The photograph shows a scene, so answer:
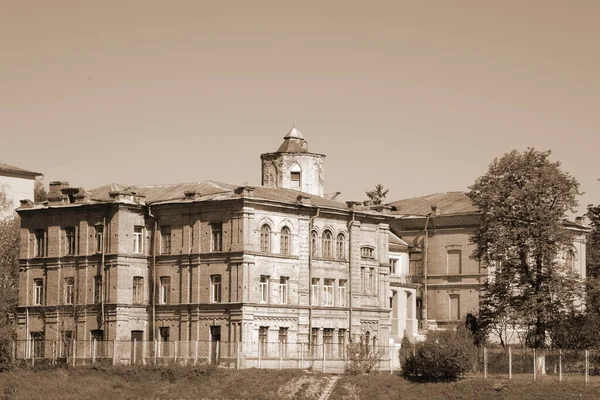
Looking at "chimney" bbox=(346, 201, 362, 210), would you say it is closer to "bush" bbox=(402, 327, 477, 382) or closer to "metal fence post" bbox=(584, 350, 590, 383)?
"bush" bbox=(402, 327, 477, 382)

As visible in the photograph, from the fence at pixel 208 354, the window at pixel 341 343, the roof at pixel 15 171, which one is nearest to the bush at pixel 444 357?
the fence at pixel 208 354

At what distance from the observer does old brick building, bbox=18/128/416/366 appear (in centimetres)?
7962

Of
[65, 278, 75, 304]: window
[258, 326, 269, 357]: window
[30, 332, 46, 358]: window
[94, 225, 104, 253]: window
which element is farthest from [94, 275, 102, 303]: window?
[258, 326, 269, 357]: window

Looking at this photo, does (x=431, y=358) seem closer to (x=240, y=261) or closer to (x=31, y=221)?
(x=240, y=261)

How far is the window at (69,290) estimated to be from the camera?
83.8 m

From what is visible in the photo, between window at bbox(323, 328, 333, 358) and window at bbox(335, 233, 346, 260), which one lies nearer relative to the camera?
window at bbox(323, 328, 333, 358)

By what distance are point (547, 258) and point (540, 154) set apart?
5685mm

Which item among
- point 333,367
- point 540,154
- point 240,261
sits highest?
point 540,154

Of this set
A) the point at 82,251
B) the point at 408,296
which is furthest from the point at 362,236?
the point at 82,251

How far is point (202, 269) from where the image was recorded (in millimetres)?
81000

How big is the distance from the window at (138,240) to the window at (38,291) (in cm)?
666

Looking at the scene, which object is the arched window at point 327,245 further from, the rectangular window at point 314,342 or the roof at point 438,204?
the roof at point 438,204

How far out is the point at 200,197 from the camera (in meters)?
82.1

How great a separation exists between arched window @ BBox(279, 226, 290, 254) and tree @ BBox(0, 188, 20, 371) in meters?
16.4
